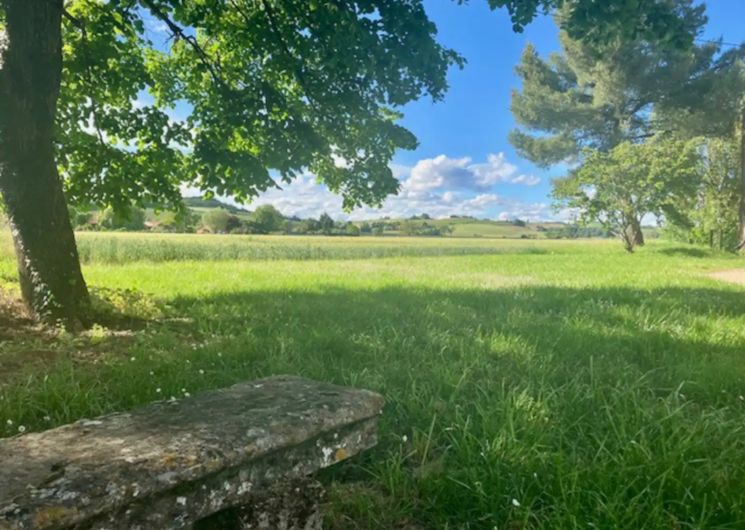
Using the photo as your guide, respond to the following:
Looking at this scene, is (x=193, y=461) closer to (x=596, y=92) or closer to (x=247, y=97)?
(x=247, y=97)

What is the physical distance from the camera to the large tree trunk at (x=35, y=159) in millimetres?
5312

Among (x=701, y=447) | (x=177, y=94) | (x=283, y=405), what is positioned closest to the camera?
(x=283, y=405)

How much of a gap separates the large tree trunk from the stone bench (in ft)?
15.6

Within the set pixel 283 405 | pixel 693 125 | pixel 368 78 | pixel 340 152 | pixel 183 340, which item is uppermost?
pixel 693 125

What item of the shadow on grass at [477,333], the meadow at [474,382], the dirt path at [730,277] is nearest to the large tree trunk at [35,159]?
the meadow at [474,382]

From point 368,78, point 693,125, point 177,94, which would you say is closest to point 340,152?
point 368,78

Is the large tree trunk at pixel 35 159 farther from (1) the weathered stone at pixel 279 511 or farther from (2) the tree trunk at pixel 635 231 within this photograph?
(2) the tree trunk at pixel 635 231

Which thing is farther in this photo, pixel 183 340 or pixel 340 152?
pixel 340 152

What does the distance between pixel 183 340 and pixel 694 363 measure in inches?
199

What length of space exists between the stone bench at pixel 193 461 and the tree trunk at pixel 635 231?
30895 millimetres

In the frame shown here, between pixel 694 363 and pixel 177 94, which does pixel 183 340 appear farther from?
pixel 177 94

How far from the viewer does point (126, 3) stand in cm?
709

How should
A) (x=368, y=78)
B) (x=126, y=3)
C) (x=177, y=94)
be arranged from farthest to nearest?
(x=177, y=94), (x=126, y=3), (x=368, y=78)

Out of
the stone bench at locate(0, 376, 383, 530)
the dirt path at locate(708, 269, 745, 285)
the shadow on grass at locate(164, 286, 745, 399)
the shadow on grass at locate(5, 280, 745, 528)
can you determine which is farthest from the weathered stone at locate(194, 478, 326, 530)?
the dirt path at locate(708, 269, 745, 285)
